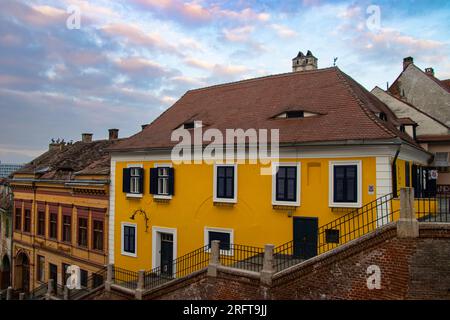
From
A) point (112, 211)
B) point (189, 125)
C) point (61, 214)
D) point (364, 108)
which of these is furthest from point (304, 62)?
point (61, 214)

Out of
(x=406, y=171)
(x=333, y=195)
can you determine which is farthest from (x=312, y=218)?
(x=406, y=171)

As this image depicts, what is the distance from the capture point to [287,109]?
1978 centimetres

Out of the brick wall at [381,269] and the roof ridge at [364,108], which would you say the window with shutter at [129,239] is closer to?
the brick wall at [381,269]

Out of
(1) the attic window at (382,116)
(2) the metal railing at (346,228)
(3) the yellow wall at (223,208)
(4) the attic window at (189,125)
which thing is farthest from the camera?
(4) the attic window at (189,125)

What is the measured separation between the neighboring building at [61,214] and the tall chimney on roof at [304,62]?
13.2 meters

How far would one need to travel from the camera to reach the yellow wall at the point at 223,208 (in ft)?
56.0

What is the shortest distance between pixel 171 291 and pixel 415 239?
914cm

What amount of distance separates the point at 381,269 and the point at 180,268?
429 inches

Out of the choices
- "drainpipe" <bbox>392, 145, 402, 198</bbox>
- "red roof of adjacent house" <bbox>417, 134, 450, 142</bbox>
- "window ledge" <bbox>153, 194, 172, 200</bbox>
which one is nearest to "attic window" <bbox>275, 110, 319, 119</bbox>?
"drainpipe" <bbox>392, 145, 402, 198</bbox>

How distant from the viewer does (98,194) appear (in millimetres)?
25031

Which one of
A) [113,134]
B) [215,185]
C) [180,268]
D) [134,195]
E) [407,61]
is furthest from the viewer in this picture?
[113,134]

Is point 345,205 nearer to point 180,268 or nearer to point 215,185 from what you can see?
point 215,185

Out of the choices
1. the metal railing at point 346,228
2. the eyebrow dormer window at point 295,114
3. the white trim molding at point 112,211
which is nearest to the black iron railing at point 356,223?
the metal railing at point 346,228

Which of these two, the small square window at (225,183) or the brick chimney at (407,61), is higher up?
the brick chimney at (407,61)
